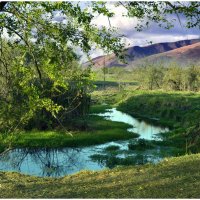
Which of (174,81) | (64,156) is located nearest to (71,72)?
(64,156)

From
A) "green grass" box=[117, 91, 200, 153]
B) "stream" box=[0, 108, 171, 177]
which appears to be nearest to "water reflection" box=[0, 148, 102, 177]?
"stream" box=[0, 108, 171, 177]

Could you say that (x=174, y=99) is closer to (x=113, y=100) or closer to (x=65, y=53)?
(x=113, y=100)

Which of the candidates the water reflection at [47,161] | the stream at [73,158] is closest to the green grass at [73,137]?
the stream at [73,158]

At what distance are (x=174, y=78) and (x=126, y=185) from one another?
108335mm

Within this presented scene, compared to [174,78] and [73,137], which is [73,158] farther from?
[174,78]

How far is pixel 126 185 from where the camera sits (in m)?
15.3

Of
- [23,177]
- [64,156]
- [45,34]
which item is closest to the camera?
[45,34]

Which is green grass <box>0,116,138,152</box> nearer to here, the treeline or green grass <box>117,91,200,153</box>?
green grass <box>117,91,200,153</box>

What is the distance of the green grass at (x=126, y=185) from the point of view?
44.1ft

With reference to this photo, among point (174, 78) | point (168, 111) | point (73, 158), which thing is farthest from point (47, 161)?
point (174, 78)

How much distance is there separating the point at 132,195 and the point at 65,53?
21.3ft

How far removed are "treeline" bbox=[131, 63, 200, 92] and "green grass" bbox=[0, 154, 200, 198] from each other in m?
99.5

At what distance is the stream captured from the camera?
31031 millimetres

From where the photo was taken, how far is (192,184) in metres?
13.8
